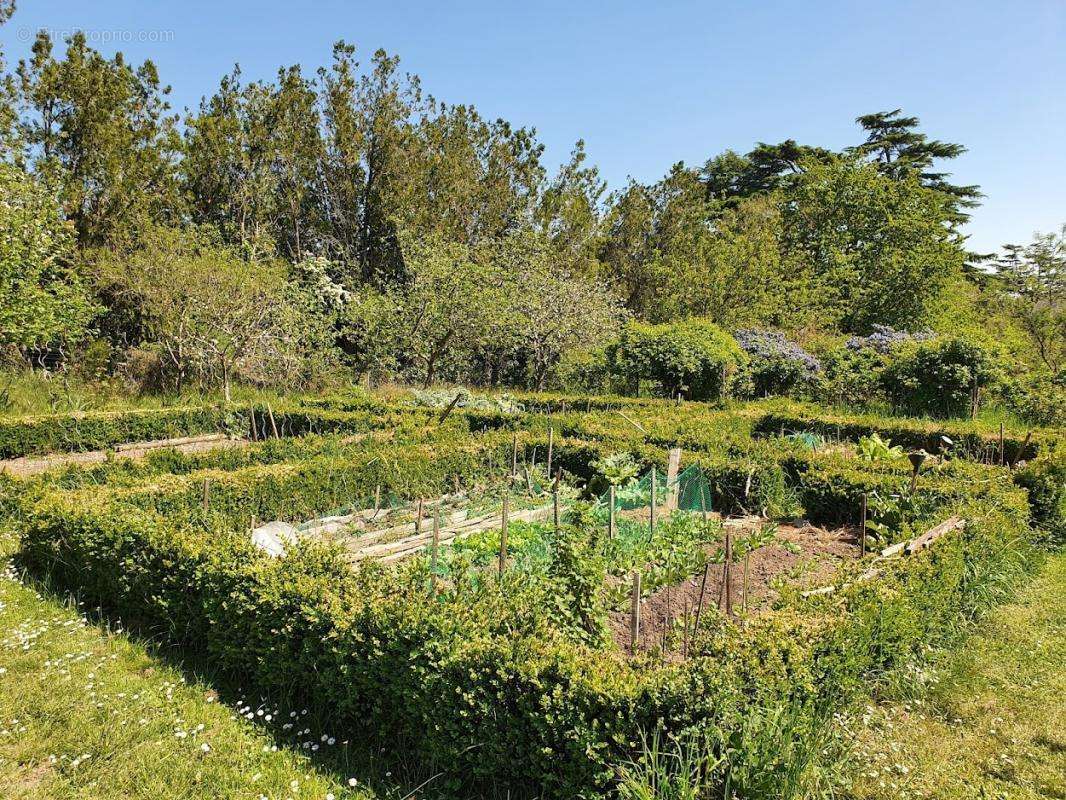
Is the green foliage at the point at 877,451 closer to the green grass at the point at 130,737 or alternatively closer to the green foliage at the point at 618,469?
the green foliage at the point at 618,469

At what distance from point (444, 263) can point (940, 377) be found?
1753 cm

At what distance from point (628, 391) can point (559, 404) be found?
6851 mm

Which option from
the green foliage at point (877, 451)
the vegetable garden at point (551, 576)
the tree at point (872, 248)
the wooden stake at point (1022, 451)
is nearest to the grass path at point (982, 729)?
the vegetable garden at point (551, 576)

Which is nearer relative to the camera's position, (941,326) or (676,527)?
(676,527)

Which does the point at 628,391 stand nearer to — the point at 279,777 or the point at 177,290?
the point at 177,290

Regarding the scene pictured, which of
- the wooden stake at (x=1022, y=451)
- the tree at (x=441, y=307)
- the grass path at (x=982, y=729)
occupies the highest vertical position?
the tree at (x=441, y=307)

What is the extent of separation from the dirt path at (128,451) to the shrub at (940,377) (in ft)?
59.4

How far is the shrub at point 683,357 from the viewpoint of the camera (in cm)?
2180

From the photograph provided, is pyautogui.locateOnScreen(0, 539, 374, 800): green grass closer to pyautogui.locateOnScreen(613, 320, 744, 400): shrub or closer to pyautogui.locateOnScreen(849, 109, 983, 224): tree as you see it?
pyautogui.locateOnScreen(613, 320, 744, 400): shrub

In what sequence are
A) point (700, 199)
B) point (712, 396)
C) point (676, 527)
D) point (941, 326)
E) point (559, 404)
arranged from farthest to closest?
point (700, 199), point (941, 326), point (712, 396), point (559, 404), point (676, 527)

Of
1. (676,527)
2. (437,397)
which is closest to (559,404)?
(437,397)

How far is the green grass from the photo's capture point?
4.03 meters

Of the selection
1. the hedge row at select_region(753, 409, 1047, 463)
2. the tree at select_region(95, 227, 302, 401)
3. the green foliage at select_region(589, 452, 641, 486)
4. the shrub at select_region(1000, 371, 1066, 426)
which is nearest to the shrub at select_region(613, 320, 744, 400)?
the hedge row at select_region(753, 409, 1047, 463)

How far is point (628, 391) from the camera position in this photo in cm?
2566
